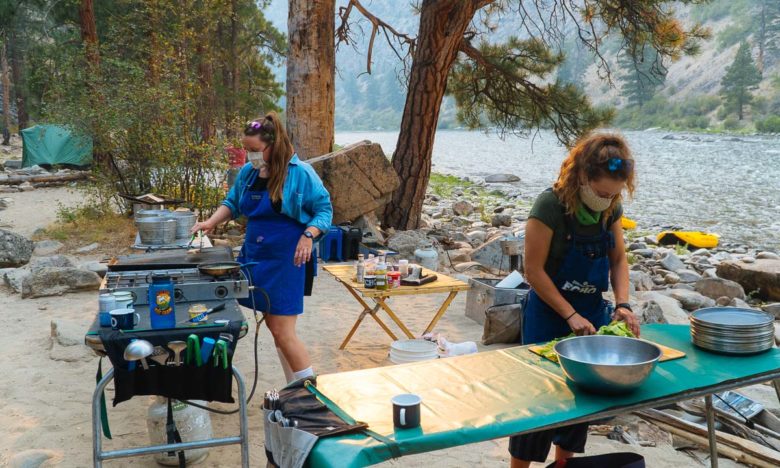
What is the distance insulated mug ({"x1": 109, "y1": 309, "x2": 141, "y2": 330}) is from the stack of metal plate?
2187mm

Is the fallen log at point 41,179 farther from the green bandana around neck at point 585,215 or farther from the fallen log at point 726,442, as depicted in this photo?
the green bandana around neck at point 585,215

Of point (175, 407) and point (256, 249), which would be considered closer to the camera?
point (175, 407)

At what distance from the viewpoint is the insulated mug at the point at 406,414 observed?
204 cm

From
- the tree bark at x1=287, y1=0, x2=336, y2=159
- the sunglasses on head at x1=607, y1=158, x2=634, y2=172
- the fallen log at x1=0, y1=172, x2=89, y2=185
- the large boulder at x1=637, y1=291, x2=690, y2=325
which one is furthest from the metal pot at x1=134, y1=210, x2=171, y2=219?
the fallen log at x1=0, y1=172, x2=89, y2=185

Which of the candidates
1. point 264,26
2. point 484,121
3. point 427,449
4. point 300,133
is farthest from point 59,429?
point 264,26

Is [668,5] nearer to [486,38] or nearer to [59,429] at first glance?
[486,38]

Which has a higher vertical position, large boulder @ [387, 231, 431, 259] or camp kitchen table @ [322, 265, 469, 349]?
camp kitchen table @ [322, 265, 469, 349]

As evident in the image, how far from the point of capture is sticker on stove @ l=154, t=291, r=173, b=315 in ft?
9.23

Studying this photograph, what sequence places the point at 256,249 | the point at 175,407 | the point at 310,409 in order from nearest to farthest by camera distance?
the point at 310,409 < the point at 175,407 < the point at 256,249

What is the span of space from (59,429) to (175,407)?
1020mm

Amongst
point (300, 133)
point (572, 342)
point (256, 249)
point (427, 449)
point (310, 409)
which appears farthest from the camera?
point (300, 133)

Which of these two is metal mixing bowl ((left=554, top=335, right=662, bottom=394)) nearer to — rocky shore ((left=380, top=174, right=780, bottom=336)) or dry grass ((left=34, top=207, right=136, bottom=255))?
rocky shore ((left=380, top=174, right=780, bottom=336))

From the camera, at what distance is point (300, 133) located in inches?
397

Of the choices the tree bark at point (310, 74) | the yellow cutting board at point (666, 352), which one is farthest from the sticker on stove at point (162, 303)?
the tree bark at point (310, 74)
